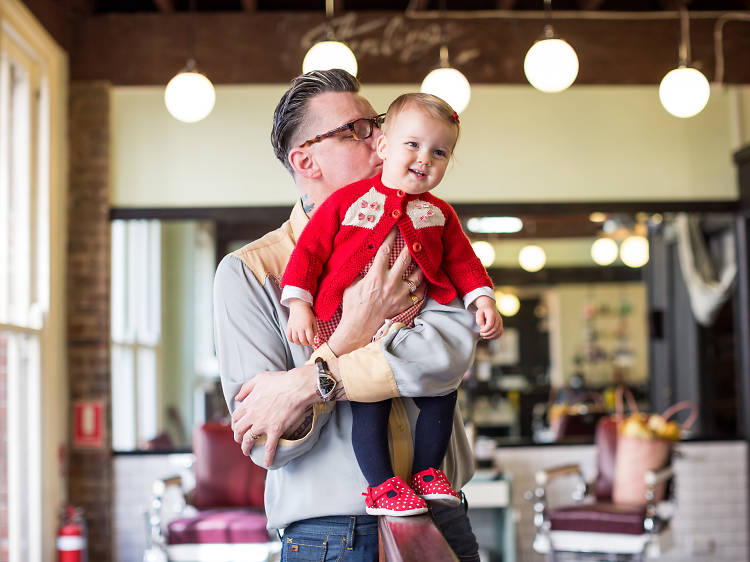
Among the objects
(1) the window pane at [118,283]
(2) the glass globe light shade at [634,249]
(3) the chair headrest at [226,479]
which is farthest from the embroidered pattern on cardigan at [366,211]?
(2) the glass globe light shade at [634,249]

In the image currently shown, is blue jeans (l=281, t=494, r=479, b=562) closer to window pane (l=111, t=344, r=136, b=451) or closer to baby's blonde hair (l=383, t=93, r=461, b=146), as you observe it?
baby's blonde hair (l=383, t=93, r=461, b=146)

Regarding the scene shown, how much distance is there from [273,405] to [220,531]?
3.46 metres

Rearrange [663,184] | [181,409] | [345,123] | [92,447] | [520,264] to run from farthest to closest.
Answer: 1. [520,264]
2. [181,409]
3. [663,184]
4. [92,447]
5. [345,123]

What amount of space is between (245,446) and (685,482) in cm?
523

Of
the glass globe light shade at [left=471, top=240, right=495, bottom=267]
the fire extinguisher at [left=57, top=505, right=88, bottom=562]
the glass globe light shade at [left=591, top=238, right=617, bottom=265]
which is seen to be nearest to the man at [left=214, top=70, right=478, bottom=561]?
the fire extinguisher at [left=57, top=505, right=88, bottom=562]

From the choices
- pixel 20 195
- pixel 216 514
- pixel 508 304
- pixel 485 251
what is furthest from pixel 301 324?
pixel 508 304

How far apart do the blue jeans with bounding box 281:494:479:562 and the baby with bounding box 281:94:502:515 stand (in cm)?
7

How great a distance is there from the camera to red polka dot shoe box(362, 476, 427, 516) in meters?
1.41

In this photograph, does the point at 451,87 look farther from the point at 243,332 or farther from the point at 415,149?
the point at 243,332

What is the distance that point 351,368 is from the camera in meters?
1.43

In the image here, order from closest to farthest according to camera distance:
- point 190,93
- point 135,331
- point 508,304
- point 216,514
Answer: point 190,93, point 216,514, point 135,331, point 508,304

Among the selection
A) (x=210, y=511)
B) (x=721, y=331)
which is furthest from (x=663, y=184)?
(x=210, y=511)

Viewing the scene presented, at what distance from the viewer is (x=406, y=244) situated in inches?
64.2

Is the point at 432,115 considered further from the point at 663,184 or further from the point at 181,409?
the point at 181,409
